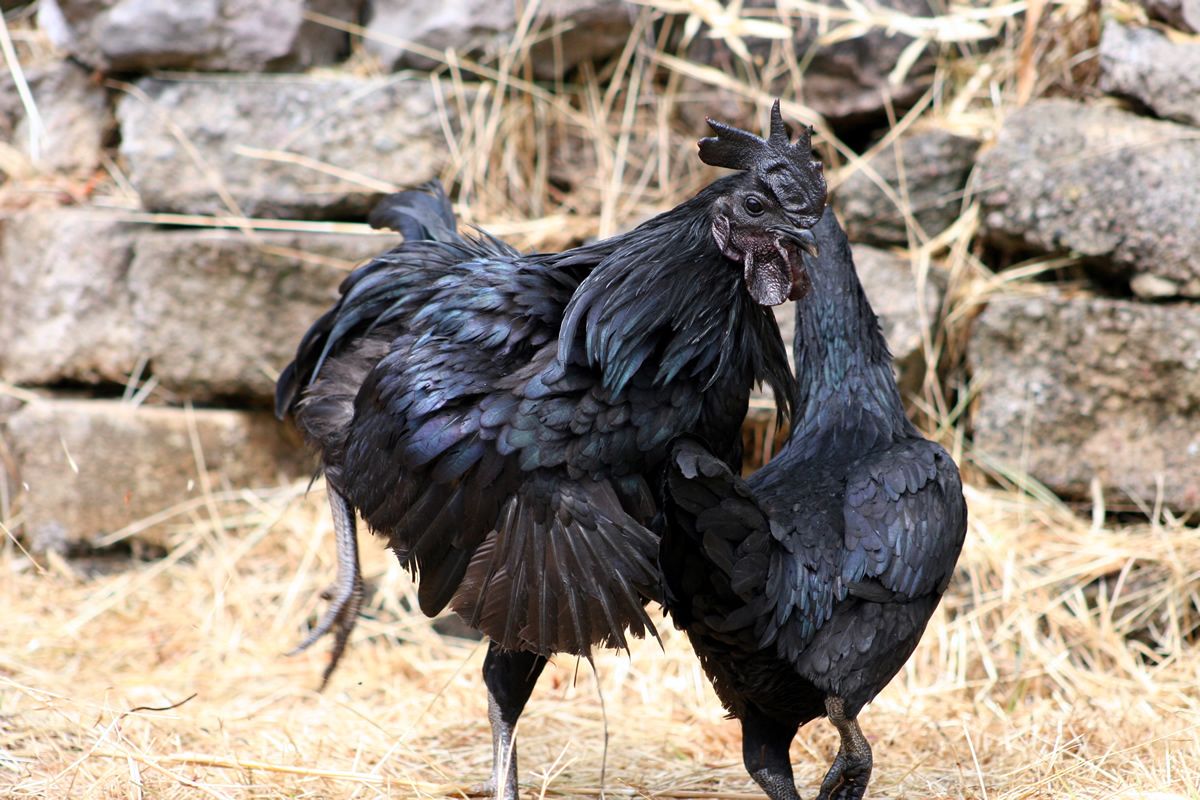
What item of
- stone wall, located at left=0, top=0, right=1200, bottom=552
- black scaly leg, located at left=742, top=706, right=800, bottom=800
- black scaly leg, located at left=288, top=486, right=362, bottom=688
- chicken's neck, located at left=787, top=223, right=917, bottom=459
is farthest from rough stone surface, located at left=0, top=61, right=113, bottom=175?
black scaly leg, located at left=742, top=706, right=800, bottom=800

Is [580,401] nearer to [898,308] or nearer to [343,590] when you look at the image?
[343,590]

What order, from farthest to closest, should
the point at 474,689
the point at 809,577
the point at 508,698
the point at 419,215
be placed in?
the point at 474,689 → the point at 419,215 → the point at 508,698 → the point at 809,577

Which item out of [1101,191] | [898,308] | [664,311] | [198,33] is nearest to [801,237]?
[664,311]

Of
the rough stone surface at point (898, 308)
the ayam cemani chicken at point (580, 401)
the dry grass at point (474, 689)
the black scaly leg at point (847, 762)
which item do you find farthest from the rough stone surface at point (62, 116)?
the black scaly leg at point (847, 762)

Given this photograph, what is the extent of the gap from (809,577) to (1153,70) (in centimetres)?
289

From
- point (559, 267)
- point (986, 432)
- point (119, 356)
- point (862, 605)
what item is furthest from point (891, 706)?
point (119, 356)

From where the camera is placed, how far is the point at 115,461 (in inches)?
190

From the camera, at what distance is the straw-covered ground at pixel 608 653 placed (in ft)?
10.8

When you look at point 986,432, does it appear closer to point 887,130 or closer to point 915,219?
point 915,219

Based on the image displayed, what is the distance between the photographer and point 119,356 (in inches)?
193

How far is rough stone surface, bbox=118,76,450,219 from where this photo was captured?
4.75m

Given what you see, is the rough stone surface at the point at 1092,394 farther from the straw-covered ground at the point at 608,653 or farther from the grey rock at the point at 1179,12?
the grey rock at the point at 1179,12

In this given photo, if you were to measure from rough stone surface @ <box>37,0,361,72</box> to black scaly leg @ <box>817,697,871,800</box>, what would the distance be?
144 inches

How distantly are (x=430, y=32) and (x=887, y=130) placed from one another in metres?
1.99
